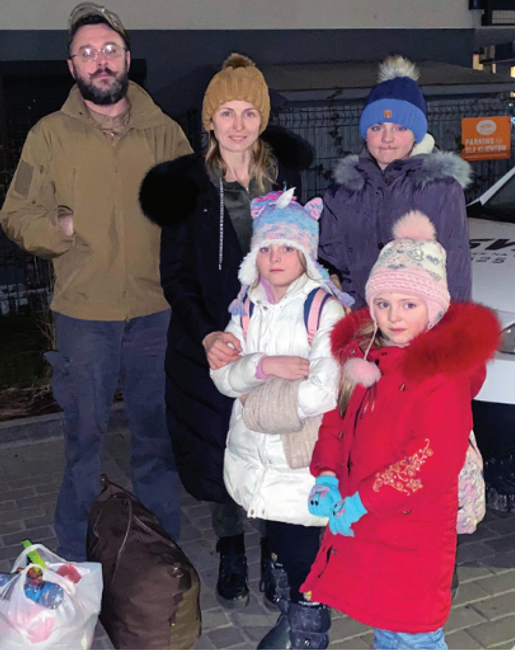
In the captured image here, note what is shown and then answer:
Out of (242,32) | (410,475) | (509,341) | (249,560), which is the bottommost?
(249,560)

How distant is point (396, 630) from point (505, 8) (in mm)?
11329

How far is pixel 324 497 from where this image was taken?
2.73 m

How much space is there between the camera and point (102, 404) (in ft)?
12.4

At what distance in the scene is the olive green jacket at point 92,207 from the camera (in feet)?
11.8

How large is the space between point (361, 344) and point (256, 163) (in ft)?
3.57

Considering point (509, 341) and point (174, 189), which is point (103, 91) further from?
point (509, 341)

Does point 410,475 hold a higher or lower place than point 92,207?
lower

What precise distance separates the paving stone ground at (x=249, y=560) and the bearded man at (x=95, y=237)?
721mm

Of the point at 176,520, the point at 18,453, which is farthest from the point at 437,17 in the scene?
the point at 176,520

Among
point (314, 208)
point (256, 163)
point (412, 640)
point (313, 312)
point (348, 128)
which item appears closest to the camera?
point (412, 640)

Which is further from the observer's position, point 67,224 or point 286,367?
point 67,224

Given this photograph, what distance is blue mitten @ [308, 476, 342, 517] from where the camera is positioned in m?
2.72

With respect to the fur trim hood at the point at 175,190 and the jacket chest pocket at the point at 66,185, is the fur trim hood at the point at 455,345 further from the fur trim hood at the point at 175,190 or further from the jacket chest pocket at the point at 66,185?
the jacket chest pocket at the point at 66,185

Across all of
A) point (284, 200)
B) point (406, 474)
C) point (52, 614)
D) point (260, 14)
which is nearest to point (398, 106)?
point (284, 200)
